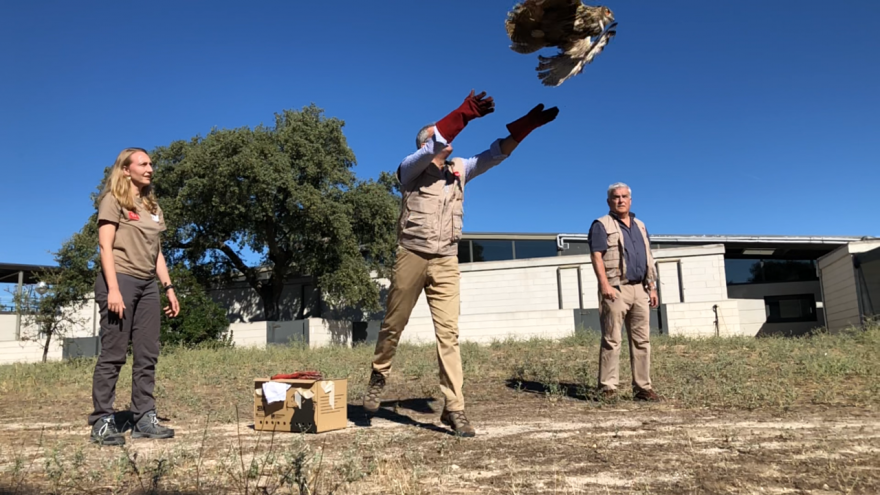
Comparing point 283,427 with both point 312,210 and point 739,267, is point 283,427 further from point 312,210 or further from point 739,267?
point 739,267

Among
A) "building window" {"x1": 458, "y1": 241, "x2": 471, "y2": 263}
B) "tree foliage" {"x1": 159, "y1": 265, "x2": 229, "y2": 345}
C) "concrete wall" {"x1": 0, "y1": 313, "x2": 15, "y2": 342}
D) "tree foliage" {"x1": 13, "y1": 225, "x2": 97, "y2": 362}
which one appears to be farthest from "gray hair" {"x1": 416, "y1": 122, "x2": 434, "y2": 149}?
"concrete wall" {"x1": 0, "y1": 313, "x2": 15, "y2": 342}

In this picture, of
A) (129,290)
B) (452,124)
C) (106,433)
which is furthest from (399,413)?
(452,124)

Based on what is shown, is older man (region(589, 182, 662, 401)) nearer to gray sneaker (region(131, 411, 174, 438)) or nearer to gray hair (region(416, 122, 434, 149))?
gray hair (region(416, 122, 434, 149))

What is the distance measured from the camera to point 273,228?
24.3 metres

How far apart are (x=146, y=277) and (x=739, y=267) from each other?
28573 mm

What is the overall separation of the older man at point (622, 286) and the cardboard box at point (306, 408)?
2296 millimetres

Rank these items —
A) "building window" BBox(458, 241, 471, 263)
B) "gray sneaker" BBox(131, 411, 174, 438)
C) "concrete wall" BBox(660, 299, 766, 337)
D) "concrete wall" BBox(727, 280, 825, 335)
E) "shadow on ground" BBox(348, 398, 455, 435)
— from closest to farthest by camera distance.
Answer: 1. "gray sneaker" BBox(131, 411, 174, 438)
2. "shadow on ground" BBox(348, 398, 455, 435)
3. "concrete wall" BBox(660, 299, 766, 337)
4. "concrete wall" BBox(727, 280, 825, 335)
5. "building window" BBox(458, 241, 471, 263)

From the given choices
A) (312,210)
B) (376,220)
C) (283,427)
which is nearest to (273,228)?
(312,210)

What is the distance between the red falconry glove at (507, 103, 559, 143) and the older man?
1.66 metres

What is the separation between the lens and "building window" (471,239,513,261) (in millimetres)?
27547

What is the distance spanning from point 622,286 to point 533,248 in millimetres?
22399

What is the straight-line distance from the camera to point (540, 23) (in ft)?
13.5

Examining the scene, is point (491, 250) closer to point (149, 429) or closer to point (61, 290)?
point (61, 290)

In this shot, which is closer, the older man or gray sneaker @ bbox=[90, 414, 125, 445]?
gray sneaker @ bbox=[90, 414, 125, 445]
